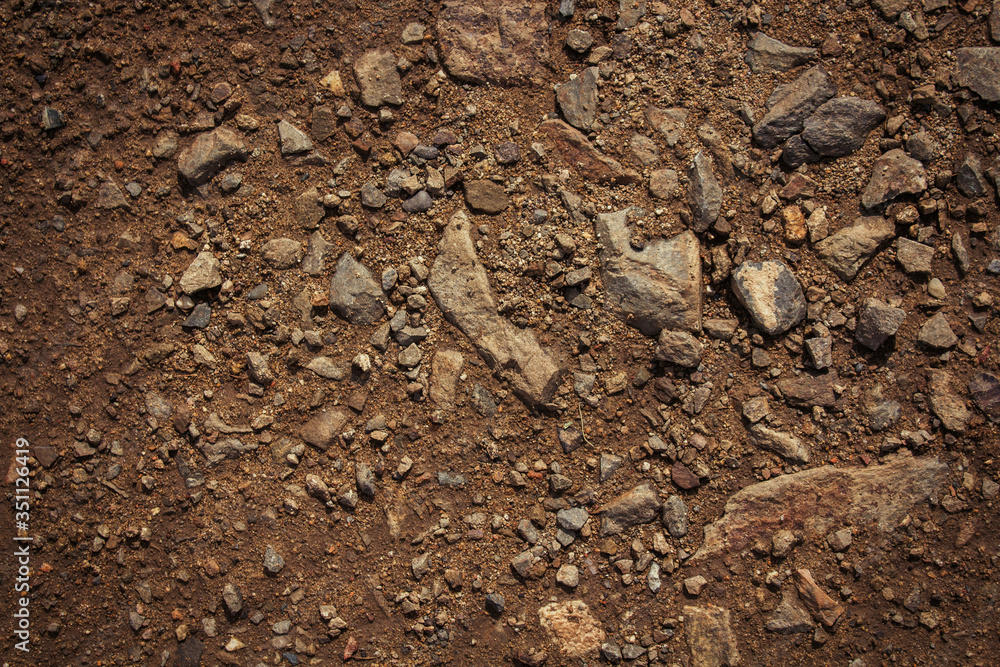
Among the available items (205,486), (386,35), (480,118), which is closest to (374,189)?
(480,118)

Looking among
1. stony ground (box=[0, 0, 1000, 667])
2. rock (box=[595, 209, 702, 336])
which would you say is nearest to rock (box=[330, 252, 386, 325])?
stony ground (box=[0, 0, 1000, 667])

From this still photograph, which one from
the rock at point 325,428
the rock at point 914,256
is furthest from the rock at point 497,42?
the rock at point 914,256

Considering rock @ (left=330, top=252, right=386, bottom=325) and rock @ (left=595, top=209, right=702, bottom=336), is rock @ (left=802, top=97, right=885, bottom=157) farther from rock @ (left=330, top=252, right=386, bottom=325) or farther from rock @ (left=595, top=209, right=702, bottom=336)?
rock @ (left=330, top=252, right=386, bottom=325)

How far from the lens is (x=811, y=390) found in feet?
9.48

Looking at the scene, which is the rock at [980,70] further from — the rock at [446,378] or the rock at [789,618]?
the rock at [446,378]

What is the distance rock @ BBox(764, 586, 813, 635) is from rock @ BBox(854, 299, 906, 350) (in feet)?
4.21

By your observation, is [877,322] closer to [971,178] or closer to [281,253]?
[971,178]

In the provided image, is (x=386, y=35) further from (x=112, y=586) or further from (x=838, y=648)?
(x=838, y=648)

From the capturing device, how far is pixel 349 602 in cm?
287

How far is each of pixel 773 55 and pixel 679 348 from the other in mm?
1611

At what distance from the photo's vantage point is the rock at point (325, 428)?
2.94 metres

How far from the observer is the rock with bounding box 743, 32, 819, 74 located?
3000 mm

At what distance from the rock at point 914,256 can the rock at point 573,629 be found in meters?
2.32

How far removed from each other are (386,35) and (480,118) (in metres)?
0.72
